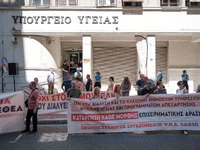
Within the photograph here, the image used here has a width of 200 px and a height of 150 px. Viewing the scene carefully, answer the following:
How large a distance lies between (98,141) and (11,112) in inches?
115

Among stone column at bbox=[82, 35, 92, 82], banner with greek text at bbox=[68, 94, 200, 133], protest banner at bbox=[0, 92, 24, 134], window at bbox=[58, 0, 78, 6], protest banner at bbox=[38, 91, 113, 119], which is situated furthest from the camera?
window at bbox=[58, 0, 78, 6]

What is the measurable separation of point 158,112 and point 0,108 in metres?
4.69

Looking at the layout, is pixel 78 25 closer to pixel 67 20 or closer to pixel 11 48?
pixel 67 20

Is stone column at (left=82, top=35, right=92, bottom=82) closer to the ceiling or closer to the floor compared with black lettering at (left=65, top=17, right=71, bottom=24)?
closer to the floor

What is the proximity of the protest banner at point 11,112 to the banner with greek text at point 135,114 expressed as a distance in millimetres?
1665

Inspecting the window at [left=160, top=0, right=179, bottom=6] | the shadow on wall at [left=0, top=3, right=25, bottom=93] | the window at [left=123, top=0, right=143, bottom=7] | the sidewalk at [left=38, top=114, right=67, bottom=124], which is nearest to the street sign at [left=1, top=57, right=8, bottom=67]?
the shadow on wall at [left=0, top=3, right=25, bottom=93]

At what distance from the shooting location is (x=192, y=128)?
757cm

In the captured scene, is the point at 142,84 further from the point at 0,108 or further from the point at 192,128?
the point at 0,108

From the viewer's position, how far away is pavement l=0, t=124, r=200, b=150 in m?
6.24

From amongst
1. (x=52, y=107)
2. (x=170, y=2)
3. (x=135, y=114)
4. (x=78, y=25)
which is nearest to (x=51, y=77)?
(x=78, y=25)

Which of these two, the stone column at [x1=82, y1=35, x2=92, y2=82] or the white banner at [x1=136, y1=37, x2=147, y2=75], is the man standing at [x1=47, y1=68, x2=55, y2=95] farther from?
the white banner at [x1=136, y1=37, x2=147, y2=75]

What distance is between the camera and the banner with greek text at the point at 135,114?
24.6 feet

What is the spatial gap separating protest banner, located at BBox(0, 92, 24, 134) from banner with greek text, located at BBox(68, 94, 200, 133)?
1.66 m

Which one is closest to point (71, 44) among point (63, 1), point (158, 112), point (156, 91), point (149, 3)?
point (63, 1)
